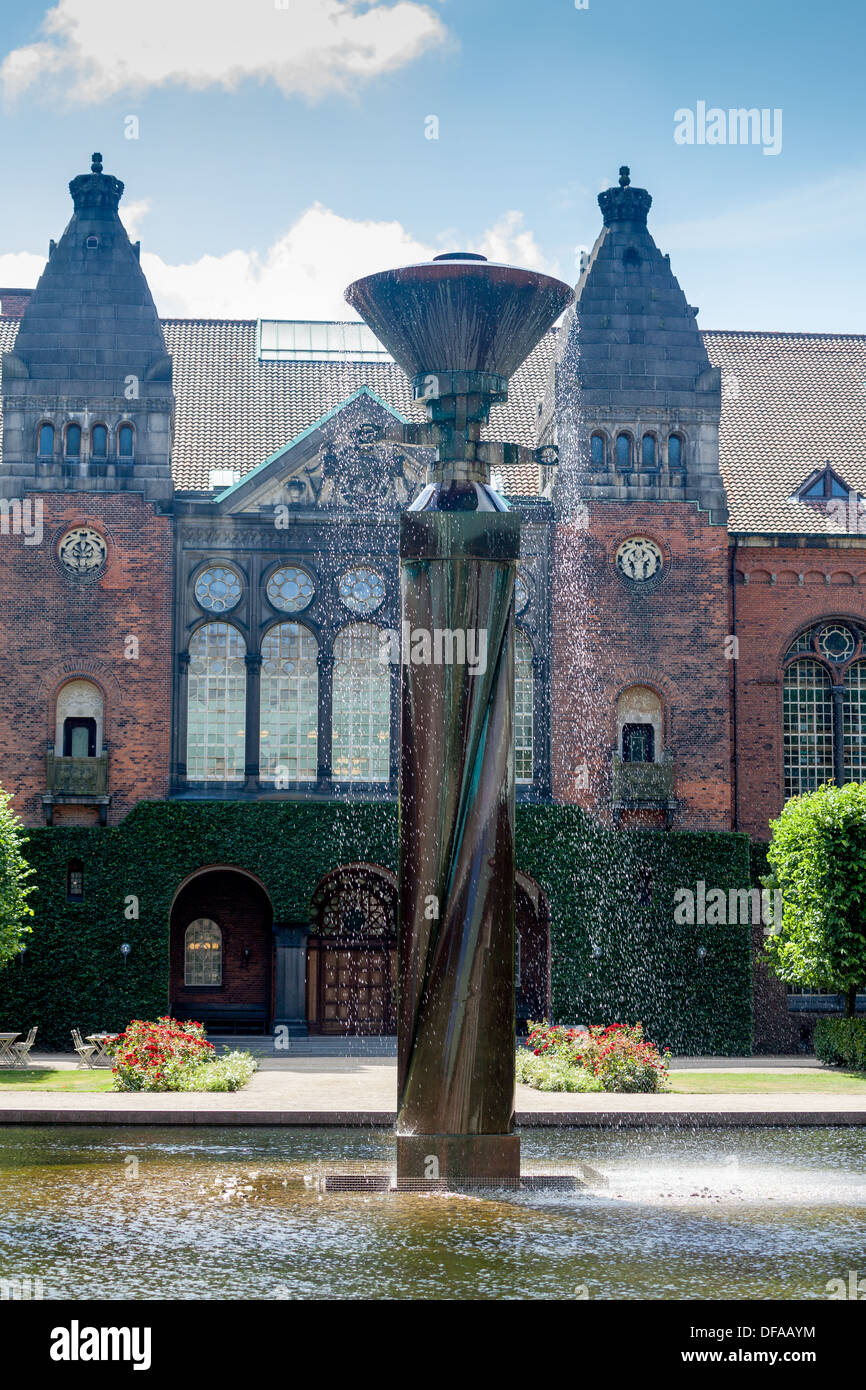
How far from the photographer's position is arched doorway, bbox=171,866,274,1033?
36438 millimetres

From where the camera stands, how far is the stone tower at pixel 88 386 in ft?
117

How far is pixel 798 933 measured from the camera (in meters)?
31.5

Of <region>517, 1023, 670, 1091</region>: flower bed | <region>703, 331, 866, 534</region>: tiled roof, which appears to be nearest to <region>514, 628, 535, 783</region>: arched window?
<region>703, 331, 866, 534</region>: tiled roof

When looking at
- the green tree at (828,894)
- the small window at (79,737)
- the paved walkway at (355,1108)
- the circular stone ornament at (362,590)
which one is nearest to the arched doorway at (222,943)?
the small window at (79,737)

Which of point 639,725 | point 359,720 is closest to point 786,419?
point 639,725

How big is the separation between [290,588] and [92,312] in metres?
7.31

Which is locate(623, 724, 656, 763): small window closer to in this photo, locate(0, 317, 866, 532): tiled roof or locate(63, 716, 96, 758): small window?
locate(0, 317, 866, 532): tiled roof

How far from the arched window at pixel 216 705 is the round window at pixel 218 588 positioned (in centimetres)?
45

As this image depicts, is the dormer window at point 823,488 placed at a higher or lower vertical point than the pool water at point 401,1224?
higher

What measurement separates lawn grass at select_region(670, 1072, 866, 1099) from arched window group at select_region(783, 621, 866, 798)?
33.5 ft

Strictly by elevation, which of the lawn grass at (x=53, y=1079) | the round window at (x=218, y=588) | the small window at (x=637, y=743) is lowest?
the lawn grass at (x=53, y=1079)

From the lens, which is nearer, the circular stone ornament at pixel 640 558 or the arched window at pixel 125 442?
the arched window at pixel 125 442

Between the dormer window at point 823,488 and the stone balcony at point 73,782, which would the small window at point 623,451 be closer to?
the dormer window at point 823,488

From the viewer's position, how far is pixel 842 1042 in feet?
100
